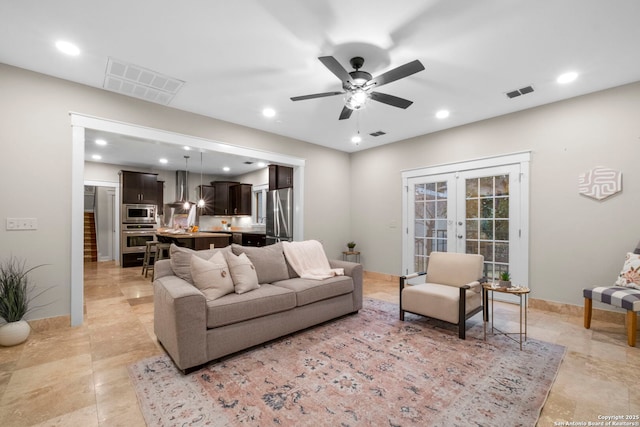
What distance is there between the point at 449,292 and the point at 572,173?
238 cm

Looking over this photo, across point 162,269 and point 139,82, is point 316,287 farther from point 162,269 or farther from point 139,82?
point 139,82

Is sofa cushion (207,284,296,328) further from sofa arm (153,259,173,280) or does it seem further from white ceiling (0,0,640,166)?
white ceiling (0,0,640,166)

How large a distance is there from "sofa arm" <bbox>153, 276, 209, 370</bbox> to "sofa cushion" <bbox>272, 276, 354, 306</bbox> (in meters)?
1.00

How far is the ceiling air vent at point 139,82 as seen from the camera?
3072 mm

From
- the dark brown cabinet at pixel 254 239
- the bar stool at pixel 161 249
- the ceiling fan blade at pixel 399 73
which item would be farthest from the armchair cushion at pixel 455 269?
the bar stool at pixel 161 249

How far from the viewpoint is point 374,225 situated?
20.0 feet

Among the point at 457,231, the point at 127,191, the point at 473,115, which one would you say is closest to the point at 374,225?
the point at 457,231

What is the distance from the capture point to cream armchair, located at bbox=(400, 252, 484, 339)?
9.87 feet

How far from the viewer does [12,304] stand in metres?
2.80

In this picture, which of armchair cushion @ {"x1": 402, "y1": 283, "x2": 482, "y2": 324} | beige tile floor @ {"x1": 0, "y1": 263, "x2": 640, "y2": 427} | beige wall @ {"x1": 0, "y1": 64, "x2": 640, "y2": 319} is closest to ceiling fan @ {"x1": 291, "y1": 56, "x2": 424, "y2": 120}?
armchair cushion @ {"x1": 402, "y1": 283, "x2": 482, "y2": 324}

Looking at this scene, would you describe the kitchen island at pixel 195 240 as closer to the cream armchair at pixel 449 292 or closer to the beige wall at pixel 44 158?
the beige wall at pixel 44 158

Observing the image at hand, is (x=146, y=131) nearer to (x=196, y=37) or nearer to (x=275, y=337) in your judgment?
(x=196, y=37)

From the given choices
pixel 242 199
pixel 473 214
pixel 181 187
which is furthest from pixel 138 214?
pixel 473 214

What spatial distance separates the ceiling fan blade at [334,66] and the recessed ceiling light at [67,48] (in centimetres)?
236
